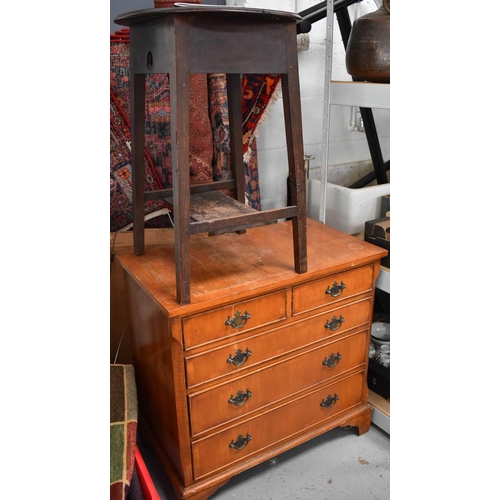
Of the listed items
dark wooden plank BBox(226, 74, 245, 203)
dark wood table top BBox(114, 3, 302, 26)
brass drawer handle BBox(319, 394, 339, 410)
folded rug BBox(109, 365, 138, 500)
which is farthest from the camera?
brass drawer handle BBox(319, 394, 339, 410)

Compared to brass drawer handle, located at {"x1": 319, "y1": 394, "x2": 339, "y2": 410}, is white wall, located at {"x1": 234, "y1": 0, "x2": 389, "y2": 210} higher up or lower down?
higher up

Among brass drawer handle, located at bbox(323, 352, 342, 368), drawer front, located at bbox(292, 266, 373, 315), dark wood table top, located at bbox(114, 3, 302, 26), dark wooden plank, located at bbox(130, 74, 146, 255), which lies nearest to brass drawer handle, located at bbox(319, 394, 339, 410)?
brass drawer handle, located at bbox(323, 352, 342, 368)

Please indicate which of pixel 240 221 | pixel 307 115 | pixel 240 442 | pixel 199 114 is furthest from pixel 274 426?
pixel 307 115

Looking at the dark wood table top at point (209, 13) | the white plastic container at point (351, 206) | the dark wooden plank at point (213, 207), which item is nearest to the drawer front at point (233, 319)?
the dark wooden plank at point (213, 207)

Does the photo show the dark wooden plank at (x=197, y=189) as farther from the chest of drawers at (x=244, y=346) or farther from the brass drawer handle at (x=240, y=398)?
the brass drawer handle at (x=240, y=398)

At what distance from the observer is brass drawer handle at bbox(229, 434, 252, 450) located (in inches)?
62.6

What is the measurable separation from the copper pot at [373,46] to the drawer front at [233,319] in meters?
0.78

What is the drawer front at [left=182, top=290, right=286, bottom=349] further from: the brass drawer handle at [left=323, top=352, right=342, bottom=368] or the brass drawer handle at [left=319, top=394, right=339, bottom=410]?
the brass drawer handle at [left=319, top=394, right=339, bottom=410]

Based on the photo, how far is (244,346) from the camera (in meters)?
1.50

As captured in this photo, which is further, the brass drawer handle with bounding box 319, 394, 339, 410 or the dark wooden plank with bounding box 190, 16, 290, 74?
the brass drawer handle with bounding box 319, 394, 339, 410

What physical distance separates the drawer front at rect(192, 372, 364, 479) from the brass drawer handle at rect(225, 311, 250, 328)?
35 centimetres

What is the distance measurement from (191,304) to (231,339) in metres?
0.20

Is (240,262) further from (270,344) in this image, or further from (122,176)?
(122,176)

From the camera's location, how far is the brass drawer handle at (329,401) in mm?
1777
